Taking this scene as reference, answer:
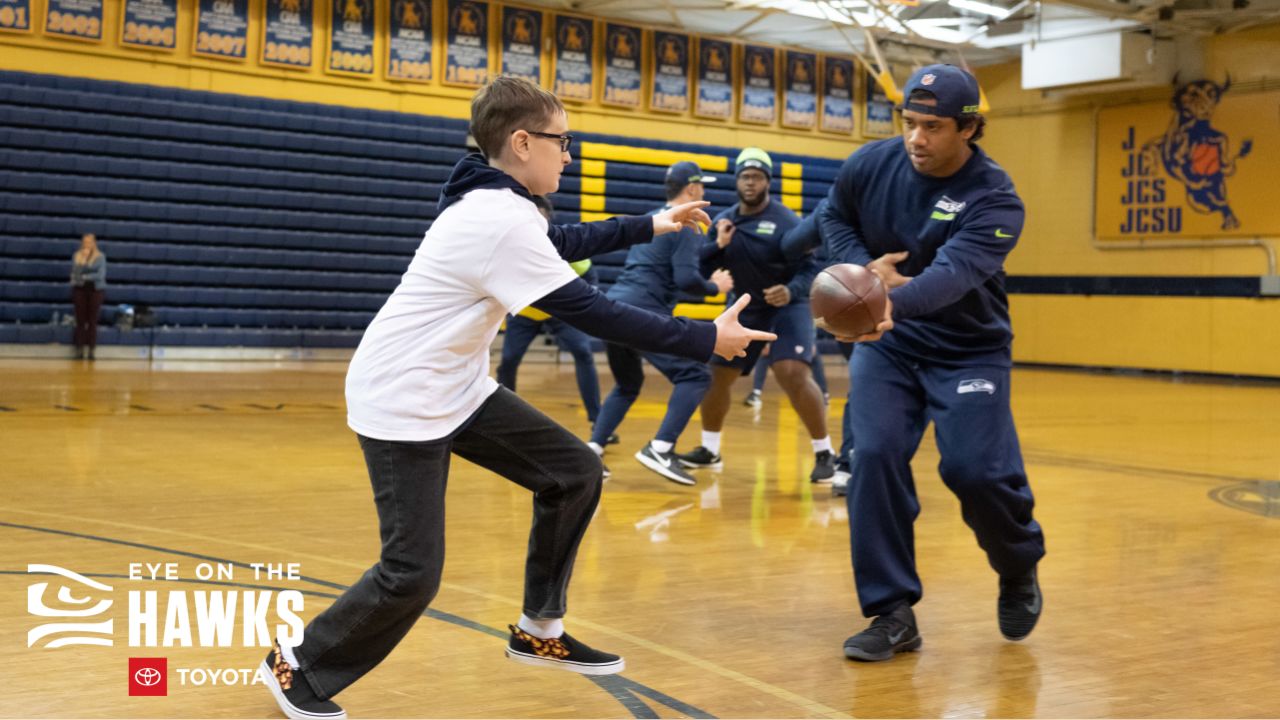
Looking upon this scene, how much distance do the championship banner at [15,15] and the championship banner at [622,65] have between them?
7.65 meters

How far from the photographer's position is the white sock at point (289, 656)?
2.97m

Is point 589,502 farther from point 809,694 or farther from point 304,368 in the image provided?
point 304,368

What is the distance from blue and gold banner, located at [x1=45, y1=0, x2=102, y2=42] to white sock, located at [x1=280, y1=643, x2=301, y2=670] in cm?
1400

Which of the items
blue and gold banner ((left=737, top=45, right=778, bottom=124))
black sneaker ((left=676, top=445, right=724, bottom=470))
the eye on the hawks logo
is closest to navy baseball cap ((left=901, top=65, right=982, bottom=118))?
black sneaker ((left=676, top=445, right=724, bottom=470))

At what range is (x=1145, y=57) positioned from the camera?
61.0 ft

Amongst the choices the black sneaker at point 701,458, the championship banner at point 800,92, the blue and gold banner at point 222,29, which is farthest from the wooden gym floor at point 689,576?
the championship banner at point 800,92

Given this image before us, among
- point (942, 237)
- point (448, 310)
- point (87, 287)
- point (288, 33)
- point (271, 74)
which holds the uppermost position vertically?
point (288, 33)

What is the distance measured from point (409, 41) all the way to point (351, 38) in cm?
79

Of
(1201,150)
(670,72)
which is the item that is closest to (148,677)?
(670,72)

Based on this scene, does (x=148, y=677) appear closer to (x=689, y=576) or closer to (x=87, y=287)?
(x=689, y=576)

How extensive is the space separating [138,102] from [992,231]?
13.6 meters

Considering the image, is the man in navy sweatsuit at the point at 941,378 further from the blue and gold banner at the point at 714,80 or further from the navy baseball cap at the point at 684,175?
the blue and gold banner at the point at 714,80

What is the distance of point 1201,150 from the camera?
61.7ft

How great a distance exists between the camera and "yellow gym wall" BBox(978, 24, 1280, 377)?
18312 millimetres
